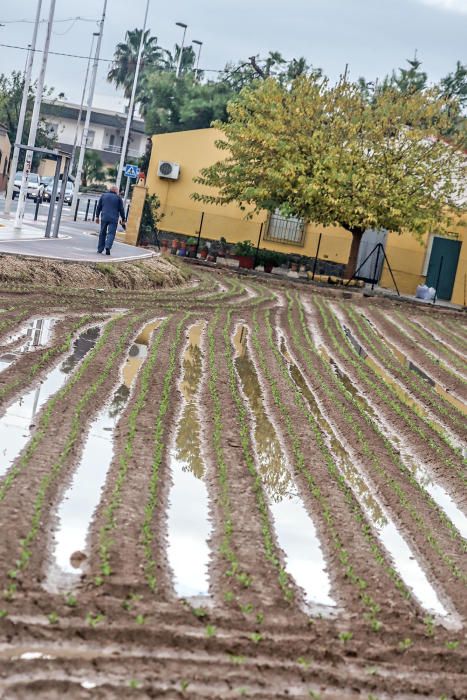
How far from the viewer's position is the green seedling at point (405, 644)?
635cm

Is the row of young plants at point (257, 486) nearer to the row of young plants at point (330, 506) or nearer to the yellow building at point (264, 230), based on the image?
the row of young plants at point (330, 506)

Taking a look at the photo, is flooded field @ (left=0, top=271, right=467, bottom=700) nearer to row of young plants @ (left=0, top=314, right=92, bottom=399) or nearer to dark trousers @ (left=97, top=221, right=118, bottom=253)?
row of young plants @ (left=0, top=314, right=92, bottom=399)

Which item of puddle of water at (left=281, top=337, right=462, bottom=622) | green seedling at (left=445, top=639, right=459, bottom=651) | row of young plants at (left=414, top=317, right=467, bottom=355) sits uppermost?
row of young plants at (left=414, top=317, right=467, bottom=355)

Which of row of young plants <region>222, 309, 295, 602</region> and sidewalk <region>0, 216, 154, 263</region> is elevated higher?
sidewalk <region>0, 216, 154, 263</region>

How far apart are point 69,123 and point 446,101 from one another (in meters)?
73.6

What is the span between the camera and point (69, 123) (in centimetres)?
10512

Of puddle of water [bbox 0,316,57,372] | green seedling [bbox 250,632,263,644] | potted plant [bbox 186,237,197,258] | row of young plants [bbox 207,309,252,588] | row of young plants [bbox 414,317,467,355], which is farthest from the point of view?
potted plant [bbox 186,237,197,258]

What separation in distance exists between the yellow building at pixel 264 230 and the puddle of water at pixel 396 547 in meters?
27.3

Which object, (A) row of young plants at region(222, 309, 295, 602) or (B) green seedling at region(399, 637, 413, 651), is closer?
(B) green seedling at region(399, 637, 413, 651)

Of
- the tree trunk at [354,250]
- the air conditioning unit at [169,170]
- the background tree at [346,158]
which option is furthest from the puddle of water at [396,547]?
the air conditioning unit at [169,170]

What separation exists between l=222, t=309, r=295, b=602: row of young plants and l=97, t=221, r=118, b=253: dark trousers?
37.4ft

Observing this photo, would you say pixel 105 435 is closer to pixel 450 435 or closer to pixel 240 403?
pixel 240 403

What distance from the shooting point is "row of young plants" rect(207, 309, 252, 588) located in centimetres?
708

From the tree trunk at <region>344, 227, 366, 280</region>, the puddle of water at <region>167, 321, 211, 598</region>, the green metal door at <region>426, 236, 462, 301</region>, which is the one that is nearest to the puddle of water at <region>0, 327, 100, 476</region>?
the puddle of water at <region>167, 321, 211, 598</region>
